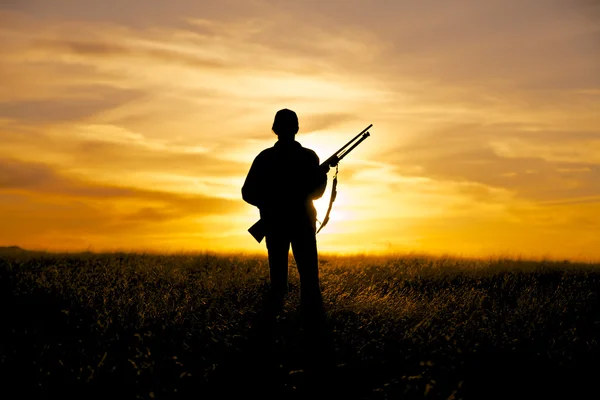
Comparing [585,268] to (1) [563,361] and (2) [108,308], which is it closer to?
(1) [563,361]

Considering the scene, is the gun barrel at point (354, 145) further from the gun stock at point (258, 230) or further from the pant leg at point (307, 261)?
the gun stock at point (258, 230)

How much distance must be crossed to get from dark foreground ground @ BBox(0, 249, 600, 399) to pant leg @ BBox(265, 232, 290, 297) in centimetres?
47

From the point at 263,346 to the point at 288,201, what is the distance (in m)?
1.95

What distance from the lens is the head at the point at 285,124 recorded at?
785cm

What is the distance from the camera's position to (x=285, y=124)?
Result: 7855 millimetres

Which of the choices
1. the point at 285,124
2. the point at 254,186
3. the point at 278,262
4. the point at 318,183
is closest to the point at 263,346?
the point at 278,262

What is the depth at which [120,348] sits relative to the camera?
730 cm

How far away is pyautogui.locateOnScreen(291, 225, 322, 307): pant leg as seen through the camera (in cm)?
780

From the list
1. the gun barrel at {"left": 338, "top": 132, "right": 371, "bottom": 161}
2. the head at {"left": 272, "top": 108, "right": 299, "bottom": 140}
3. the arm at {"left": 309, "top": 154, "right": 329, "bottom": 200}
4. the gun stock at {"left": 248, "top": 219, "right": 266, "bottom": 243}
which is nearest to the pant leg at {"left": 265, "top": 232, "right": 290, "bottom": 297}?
the gun stock at {"left": 248, "top": 219, "right": 266, "bottom": 243}

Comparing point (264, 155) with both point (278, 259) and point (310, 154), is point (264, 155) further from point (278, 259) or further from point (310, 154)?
point (278, 259)

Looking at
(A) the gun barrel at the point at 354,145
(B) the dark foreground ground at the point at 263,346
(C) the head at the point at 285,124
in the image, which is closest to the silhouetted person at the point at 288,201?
(C) the head at the point at 285,124

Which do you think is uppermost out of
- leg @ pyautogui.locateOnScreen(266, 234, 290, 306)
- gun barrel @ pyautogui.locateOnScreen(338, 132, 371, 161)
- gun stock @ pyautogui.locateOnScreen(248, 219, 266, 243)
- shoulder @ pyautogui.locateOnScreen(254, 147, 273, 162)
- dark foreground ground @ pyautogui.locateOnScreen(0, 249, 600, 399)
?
gun barrel @ pyautogui.locateOnScreen(338, 132, 371, 161)

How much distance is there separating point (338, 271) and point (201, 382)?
8496 millimetres

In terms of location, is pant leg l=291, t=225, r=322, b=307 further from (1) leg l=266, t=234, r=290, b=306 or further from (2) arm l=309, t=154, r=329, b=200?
(2) arm l=309, t=154, r=329, b=200
